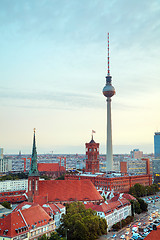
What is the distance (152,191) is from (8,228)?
354 feet

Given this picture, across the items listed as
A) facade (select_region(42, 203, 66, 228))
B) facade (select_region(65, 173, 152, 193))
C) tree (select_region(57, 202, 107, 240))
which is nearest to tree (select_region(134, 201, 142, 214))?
tree (select_region(57, 202, 107, 240))

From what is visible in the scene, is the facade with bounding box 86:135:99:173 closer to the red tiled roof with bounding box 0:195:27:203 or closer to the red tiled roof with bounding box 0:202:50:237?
the red tiled roof with bounding box 0:195:27:203

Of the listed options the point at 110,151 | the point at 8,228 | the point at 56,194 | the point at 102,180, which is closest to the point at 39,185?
the point at 56,194

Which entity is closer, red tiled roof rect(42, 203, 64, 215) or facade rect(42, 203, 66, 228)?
facade rect(42, 203, 66, 228)

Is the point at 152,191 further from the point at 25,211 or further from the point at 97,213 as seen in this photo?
the point at 25,211

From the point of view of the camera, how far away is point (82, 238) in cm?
6266

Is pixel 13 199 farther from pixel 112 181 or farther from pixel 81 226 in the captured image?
pixel 81 226

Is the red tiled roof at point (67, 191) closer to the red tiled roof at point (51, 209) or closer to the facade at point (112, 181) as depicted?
the red tiled roof at point (51, 209)

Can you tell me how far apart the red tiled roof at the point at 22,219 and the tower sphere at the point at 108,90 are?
137 meters

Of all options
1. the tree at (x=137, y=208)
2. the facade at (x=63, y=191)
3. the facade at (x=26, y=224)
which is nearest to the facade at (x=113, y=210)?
the tree at (x=137, y=208)

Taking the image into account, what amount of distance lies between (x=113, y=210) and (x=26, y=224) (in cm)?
3255

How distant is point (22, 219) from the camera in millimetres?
60969

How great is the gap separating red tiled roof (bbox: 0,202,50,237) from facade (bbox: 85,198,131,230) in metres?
18.0

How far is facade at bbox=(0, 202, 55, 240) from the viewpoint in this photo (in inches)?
2226
